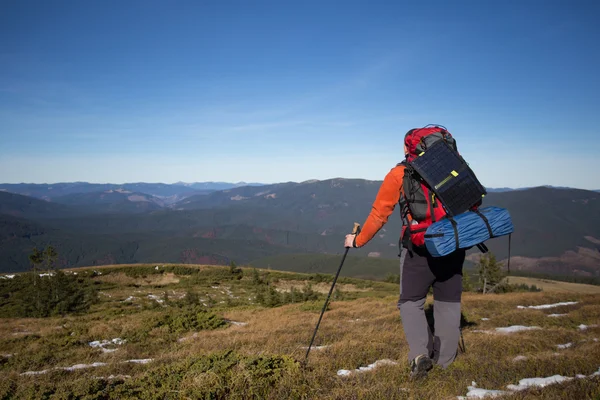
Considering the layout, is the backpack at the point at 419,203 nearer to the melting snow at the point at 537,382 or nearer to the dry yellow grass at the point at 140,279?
the melting snow at the point at 537,382

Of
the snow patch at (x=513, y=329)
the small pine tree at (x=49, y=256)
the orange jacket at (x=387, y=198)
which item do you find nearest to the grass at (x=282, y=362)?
the snow patch at (x=513, y=329)

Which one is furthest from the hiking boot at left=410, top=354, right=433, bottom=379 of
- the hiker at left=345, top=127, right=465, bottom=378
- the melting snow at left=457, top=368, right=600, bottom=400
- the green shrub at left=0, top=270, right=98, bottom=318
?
the green shrub at left=0, top=270, right=98, bottom=318

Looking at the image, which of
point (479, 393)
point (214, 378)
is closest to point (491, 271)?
point (479, 393)

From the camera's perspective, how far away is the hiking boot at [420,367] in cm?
470

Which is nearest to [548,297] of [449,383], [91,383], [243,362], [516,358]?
[516,358]

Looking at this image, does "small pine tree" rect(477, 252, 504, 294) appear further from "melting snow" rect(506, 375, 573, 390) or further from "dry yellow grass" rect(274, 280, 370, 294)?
"melting snow" rect(506, 375, 573, 390)

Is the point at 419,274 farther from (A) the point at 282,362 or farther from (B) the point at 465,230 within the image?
(A) the point at 282,362

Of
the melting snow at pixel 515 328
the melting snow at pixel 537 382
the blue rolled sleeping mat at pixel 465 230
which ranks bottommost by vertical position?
the melting snow at pixel 515 328

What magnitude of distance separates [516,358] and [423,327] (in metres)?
2.78

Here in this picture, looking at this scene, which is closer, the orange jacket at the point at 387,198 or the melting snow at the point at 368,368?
the orange jacket at the point at 387,198

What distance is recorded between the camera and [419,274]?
4695mm

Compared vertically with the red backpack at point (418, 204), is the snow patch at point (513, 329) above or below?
below

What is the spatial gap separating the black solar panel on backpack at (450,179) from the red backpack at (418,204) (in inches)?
5.8

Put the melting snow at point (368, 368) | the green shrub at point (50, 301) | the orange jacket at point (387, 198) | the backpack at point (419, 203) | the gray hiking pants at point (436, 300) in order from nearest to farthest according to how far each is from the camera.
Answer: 1. the backpack at point (419, 203)
2. the orange jacket at point (387, 198)
3. the gray hiking pants at point (436, 300)
4. the melting snow at point (368, 368)
5. the green shrub at point (50, 301)
